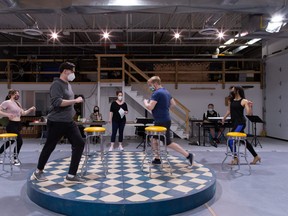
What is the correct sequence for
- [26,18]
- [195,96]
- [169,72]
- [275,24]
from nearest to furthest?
[275,24] < [26,18] < [169,72] < [195,96]

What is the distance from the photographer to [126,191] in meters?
3.33

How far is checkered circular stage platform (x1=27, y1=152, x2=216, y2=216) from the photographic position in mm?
2926

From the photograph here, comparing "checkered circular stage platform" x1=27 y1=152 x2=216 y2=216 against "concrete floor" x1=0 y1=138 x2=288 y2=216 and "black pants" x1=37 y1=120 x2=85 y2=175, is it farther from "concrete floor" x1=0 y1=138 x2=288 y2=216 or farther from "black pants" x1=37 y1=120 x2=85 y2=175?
"black pants" x1=37 y1=120 x2=85 y2=175

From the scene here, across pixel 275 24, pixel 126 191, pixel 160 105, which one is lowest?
pixel 126 191

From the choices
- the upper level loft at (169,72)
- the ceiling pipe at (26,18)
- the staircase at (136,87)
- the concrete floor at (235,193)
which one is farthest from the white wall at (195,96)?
the concrete floor at (235,193)

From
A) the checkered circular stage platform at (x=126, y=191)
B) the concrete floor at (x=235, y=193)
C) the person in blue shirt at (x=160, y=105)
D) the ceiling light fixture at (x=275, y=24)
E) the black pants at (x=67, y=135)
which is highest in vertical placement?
the ceiling light fixture at (x=275, y=24)

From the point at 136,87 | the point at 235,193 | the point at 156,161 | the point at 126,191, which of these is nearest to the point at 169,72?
the point at 136,87

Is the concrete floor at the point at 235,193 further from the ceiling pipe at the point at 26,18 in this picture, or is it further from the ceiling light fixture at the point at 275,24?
the ceiling pipe at the point at 26,18

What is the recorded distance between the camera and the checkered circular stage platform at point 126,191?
2.93m

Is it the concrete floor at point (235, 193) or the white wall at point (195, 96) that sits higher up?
the white wall at point (195, 96)

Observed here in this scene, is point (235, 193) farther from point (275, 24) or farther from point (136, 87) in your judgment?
point (136, 87)

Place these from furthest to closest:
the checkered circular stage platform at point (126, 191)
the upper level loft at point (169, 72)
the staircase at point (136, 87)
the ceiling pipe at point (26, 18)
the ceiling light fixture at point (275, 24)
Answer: the upper level loft at point (169, 72), the staircase at point (136, 87), the ceiling light fixture at point (275, 24), the ceiling pipe at point (26, 18), the checkered circular stage platform at point (126, 191)

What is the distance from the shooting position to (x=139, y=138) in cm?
→ 1027

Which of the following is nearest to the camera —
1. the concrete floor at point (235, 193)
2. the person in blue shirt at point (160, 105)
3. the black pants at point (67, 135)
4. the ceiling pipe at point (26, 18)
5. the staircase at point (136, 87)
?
the concrete floor at point (235, 193)
